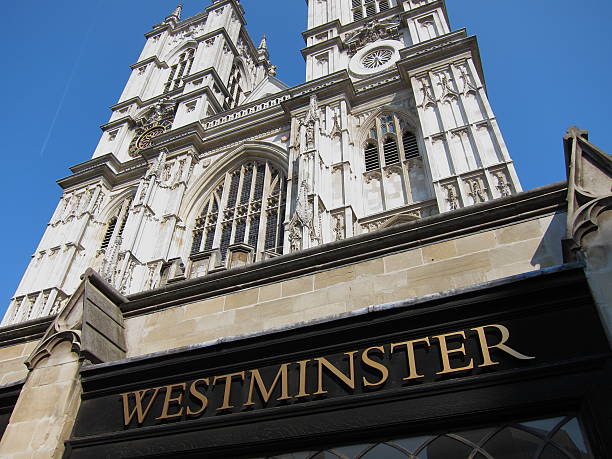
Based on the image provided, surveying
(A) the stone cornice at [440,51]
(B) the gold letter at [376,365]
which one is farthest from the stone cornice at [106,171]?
(B) the gold letter at [376,365]

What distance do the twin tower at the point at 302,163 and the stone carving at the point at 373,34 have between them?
0.27 feet

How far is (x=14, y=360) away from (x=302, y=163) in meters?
13.2

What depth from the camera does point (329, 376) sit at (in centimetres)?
474

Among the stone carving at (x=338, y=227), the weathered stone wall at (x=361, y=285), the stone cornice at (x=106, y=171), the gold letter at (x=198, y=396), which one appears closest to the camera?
the gold letter at (x=198, y=396)

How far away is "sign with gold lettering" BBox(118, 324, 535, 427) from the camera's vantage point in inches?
169

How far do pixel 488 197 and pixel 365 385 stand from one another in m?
12.2

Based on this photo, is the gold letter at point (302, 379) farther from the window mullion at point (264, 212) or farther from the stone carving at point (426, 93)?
the stone carving at point (426, 93)

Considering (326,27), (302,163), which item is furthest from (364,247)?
(326,27)

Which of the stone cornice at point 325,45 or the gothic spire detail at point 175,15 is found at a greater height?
the gothic spire detail at point 175,15

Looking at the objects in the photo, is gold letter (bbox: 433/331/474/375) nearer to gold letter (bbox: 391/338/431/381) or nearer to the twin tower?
gold letter (bbox: 391/338/431/381)

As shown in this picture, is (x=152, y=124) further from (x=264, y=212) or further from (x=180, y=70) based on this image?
(x=264, y=212)

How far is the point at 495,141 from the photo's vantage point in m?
16.9

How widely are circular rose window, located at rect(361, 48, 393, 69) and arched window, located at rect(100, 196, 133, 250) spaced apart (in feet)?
49.5

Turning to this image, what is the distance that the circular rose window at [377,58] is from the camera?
2512 centimetres
